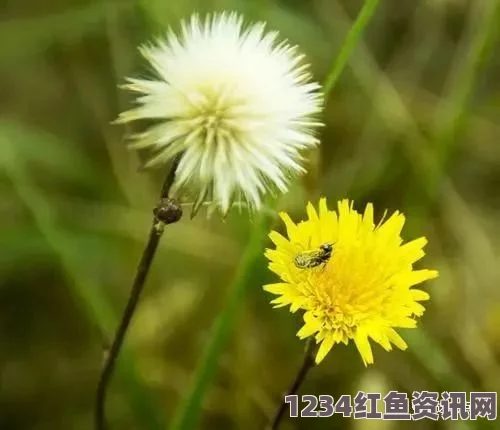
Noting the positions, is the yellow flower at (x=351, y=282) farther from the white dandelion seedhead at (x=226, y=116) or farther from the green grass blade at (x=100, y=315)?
the green grass blade at (x=100, y=315)

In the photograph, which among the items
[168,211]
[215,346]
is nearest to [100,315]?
[215,346]

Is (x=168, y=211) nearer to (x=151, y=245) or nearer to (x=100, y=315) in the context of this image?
(x=151, y=245)

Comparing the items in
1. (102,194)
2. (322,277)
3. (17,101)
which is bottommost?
(322,277)

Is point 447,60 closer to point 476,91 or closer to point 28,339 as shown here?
point 476,91

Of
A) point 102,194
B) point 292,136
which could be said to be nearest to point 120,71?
point 102,194

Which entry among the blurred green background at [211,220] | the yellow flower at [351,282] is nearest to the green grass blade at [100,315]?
the blurred green background at [211,220]

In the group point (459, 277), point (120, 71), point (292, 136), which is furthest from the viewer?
point (120, 71)
